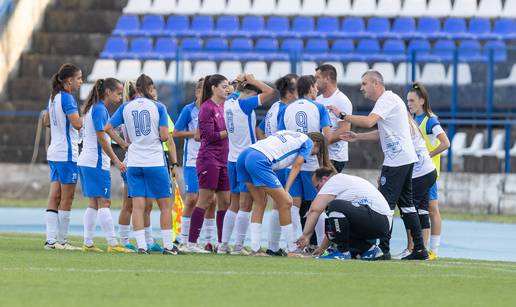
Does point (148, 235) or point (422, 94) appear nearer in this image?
point (148, 235)

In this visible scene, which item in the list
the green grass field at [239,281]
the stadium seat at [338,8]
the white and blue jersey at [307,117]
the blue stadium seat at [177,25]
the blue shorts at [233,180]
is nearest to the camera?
the green grass field at [239,281]

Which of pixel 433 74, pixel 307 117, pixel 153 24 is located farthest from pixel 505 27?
pixel 307 117

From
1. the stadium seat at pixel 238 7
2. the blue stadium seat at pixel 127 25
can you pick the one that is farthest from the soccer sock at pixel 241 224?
the stadium seat at pixel 238 7

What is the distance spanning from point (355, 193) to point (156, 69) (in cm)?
1510

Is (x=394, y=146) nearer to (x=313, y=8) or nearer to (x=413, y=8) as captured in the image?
(x=413, y=8)

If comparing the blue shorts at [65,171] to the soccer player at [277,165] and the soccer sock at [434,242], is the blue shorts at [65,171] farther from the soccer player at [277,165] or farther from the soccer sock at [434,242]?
the soccer sock at [434,242]

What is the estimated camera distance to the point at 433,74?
81.6 ft

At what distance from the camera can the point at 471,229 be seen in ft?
66.3

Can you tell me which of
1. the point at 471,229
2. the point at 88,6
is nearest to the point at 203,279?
the point at 471,229

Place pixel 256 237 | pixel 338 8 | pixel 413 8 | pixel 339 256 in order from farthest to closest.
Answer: pixel 338 8, pixel 413 8, pixel 256 237, pixel 339 256

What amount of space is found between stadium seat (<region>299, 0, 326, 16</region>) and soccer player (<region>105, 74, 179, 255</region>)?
1722 centimetres

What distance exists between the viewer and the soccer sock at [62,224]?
47.8 ft

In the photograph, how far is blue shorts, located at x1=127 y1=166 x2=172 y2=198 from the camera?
1358 cm

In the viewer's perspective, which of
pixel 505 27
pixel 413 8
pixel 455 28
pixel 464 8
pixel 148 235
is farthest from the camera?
pixel 413 8
